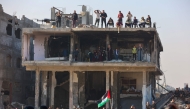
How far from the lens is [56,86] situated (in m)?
30.5

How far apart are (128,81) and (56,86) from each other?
564 cm

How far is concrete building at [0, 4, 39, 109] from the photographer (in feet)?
110

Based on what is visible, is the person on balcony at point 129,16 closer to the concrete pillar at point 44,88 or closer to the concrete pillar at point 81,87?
the concrete pillar at point 81,87

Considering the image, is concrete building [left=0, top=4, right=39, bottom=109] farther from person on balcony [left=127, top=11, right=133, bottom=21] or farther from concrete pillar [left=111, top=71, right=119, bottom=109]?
person on balcony [left=127, top=11, right=133, bottom=21]

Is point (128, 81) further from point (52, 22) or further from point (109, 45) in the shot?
point (52, 22)

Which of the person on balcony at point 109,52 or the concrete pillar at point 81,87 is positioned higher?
the person on balcony at point 109,52

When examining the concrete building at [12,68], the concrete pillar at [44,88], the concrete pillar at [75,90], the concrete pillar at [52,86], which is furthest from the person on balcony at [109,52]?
the concrete building at [12,68]

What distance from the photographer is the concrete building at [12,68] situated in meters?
33.6

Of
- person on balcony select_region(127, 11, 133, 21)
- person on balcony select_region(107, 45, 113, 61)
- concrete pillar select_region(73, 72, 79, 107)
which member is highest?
person on balcony select_region(127, 11, 133, 21)

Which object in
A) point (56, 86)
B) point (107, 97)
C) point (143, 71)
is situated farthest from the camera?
point (56, 86)

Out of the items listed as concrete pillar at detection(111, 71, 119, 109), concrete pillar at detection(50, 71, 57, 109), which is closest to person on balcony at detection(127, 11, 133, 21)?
concrete pillar at detection(111, 71, 119, 109)

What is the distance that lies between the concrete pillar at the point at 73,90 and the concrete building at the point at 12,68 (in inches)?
231

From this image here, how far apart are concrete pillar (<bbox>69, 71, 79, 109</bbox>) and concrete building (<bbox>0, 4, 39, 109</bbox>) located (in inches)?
231

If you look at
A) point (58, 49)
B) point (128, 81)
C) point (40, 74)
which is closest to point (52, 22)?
point (58, 49)
